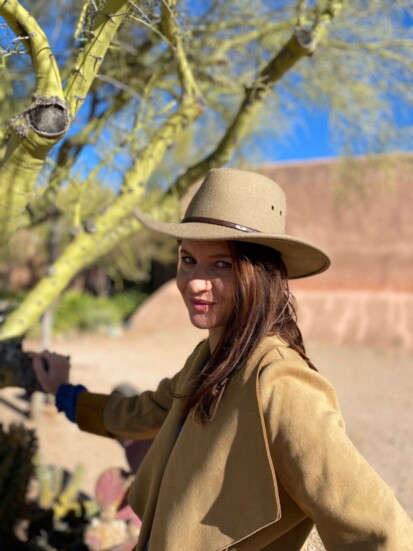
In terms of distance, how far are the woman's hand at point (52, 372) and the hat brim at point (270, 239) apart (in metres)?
0.73

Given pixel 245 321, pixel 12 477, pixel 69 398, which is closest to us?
pixel 245 321

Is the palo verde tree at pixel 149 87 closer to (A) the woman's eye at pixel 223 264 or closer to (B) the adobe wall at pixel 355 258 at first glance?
(A) the woman's eye at pixel 223 264

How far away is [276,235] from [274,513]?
0.60 metres

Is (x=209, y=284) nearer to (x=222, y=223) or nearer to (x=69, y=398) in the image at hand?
(x=222, y=223)

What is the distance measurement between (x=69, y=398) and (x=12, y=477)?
1113 millimetres

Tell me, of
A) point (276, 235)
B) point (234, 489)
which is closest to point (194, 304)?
point (276, 235)

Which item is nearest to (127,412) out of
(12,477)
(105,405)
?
(105,405)

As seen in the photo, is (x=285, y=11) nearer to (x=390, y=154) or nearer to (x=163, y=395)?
(x=390, y=154)

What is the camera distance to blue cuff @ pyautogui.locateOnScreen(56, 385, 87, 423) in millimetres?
1968

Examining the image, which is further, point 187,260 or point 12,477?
point 12,477

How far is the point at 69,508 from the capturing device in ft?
11.0

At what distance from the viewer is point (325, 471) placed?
3.62 feet

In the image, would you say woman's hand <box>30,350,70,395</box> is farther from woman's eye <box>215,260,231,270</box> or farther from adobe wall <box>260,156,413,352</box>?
adobe wall <box>260,156,413,352</box>

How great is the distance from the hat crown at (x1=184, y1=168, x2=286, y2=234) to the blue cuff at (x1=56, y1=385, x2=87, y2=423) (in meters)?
0.85
